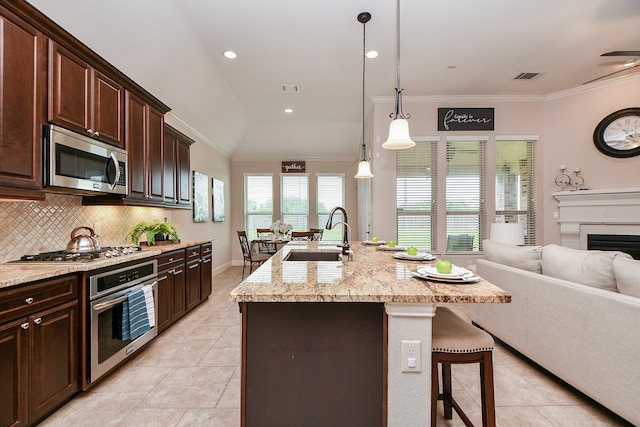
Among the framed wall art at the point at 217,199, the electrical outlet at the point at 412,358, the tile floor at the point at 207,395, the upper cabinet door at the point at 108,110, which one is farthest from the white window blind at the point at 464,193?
the upper cabinet door at the point at 108,110

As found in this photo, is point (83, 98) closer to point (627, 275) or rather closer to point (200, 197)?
point (200, 197)

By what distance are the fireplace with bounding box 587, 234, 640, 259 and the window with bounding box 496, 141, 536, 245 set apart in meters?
0.77

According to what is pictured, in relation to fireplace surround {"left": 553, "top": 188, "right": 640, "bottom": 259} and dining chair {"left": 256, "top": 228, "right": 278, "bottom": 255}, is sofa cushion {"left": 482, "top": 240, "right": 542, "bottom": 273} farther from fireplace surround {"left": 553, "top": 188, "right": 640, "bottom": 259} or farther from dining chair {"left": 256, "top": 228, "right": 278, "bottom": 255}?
dining chair {"left": 256, "top": 228, "right": 278, "bottom": 255}

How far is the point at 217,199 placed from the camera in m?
6.05

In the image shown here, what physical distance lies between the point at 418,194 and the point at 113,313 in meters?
4.41

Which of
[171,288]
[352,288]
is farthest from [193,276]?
[352,288]

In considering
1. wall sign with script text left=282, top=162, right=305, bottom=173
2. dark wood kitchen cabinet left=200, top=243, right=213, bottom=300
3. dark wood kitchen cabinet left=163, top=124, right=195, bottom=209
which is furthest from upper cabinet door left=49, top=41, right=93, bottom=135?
wall sign with script text left=282, top=162, right=305, bottom=173

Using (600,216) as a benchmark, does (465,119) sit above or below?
above

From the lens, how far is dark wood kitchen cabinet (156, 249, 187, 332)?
2.83m

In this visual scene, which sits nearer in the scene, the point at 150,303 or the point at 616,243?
the point at 150,303

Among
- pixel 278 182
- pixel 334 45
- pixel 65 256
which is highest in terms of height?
pixel 334 45

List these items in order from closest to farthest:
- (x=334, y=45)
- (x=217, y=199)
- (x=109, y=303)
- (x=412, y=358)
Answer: (x=412, y=358) < (x=109, y=303) < (x=334, y=45) < (x=217, y=199)

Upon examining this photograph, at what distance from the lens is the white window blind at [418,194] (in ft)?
15.8

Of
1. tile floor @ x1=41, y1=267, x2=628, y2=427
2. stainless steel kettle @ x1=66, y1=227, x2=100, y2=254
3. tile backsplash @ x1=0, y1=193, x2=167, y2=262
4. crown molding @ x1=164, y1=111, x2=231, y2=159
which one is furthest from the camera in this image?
crown molding @ x1=164, y1=111, x2=231, y2=159
